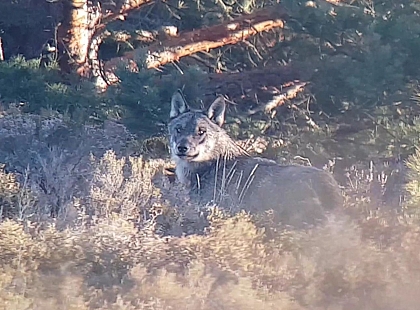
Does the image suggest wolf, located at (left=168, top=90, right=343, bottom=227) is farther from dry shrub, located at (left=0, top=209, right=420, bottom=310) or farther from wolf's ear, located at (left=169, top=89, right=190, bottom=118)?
dry shrub, located at (left=0, top=209, right=420, bottom=310)

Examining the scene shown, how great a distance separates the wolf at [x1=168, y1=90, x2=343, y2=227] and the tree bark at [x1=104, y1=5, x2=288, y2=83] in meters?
4.11

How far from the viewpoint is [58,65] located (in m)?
11.8

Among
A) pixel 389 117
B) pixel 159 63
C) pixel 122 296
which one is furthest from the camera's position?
pixel 159 63

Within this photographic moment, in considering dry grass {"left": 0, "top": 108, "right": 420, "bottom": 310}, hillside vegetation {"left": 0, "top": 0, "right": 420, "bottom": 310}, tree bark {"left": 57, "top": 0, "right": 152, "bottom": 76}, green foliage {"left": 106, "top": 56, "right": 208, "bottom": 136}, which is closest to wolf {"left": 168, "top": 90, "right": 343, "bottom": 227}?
hillside vegetation {"left": 0, "top": 0, "right": 420, "bottom": 310}

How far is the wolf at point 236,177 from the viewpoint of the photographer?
723 cm

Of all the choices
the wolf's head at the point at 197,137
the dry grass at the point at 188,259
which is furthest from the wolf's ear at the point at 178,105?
the dry grass at the point at 188,259

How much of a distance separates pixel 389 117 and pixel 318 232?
16.8ft

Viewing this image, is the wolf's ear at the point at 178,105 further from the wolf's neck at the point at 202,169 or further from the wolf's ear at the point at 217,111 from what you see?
the wolf's neck at the point at 202,169

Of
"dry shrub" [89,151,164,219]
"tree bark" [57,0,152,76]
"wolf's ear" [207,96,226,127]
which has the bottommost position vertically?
"dry shrub" [89,151,164,219]

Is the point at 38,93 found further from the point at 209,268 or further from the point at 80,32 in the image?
the point at 209,268

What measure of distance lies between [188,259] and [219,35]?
26.3ft

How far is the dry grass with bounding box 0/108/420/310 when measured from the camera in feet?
17.3

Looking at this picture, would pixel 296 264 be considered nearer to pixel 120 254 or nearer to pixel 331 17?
pixel 120 254

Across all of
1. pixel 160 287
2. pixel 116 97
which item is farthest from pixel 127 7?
pixel 160 287
